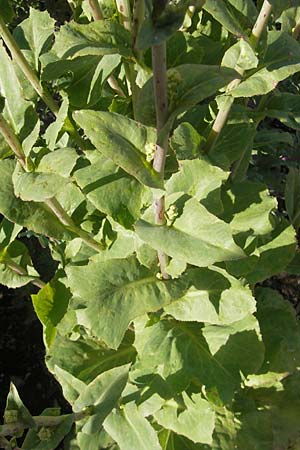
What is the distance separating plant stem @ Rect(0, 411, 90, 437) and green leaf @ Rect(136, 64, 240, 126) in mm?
661

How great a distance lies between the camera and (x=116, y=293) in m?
1.17

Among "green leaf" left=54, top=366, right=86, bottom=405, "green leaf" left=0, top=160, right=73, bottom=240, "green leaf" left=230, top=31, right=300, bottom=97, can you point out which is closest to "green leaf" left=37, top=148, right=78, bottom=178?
"green leaf" left=0, top=160, right=73, bottom=240

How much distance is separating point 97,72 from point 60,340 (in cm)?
77

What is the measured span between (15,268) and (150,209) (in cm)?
54

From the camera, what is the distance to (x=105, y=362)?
1606mm

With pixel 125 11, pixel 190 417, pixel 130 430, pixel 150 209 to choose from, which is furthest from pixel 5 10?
pixel 190 417

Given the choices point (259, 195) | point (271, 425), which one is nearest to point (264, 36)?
point (259, 195)

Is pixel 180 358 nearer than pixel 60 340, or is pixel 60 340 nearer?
pixel 180 358

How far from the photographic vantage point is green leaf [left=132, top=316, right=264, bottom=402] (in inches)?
54.1

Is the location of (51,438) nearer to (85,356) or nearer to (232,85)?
(85,356)

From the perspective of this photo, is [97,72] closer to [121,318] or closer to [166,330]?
[121,318]

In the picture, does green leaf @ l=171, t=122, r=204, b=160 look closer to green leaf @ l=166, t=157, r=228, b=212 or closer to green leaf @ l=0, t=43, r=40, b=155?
green leaf @ l=166, t=157, r=228, b=212

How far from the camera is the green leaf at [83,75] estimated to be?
108 centimetres

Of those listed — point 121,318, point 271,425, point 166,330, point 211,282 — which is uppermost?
point 121,318
